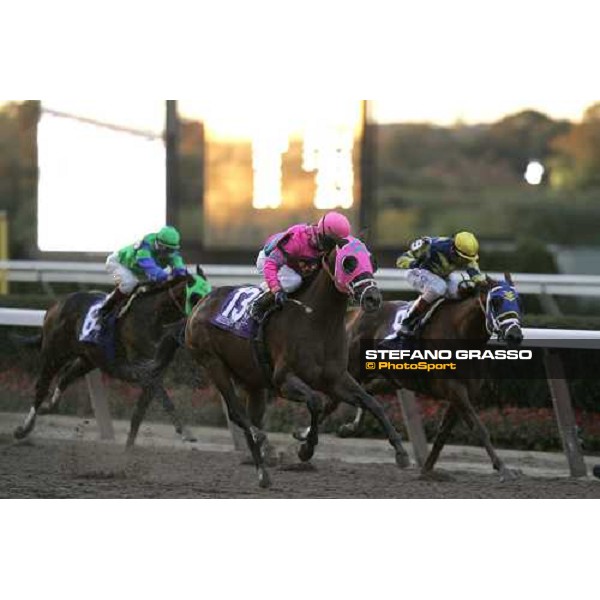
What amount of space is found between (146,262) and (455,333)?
6.15ft

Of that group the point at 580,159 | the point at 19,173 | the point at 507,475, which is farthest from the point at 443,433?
the point at 580,159

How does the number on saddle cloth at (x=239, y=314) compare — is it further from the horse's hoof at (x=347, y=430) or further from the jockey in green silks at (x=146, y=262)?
the jockey in green silks at (x=146, y=262)

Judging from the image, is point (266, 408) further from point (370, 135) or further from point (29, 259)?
point (29, 259)

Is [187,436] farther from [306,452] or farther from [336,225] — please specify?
[336,225]

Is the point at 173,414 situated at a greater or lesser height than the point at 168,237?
lesser

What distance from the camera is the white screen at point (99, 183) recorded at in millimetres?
8758

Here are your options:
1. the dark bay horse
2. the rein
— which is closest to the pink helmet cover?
the dark bay horse

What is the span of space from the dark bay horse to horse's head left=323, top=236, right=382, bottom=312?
1742mm

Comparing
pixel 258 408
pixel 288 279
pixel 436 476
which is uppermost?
pixel 288 279

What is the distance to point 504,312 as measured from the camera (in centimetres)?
667

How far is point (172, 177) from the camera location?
8.95 meters

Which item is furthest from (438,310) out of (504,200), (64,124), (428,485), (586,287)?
(504,200)

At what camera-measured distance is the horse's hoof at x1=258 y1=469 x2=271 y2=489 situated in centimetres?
712

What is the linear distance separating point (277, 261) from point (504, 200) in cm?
543
